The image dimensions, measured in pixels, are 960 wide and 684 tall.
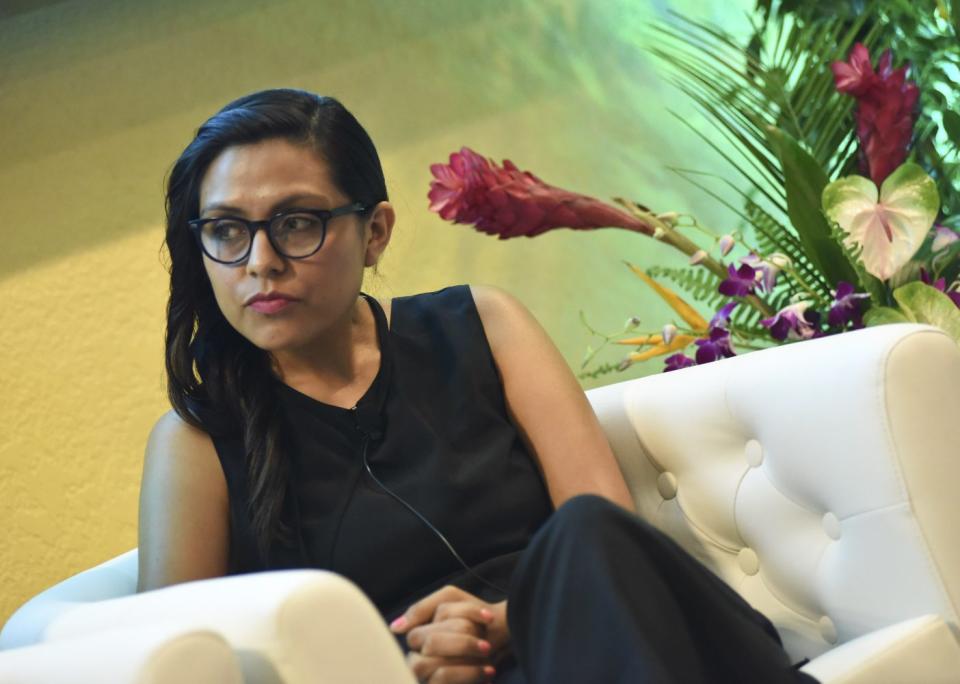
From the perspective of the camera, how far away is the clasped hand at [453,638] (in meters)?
1.18

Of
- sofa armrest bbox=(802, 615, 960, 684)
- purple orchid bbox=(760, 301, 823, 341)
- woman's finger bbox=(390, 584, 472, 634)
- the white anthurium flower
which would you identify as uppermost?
the white anthurium flower

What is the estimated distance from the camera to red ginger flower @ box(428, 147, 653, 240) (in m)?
1.88

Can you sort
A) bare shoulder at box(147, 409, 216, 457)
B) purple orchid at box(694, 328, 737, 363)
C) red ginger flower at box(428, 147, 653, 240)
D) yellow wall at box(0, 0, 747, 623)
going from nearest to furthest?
bare shoulder at box(147, 409, 216, 457) < purple orchid at box(694, 328, 737, 363) < red ginger flower at box(428, 147, 653, 240) < yellow wall at box(0, 0, 747, 623)

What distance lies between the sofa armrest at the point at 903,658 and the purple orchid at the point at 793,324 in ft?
2.16

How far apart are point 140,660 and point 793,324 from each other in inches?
46.5

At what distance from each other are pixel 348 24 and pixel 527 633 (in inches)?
68.5

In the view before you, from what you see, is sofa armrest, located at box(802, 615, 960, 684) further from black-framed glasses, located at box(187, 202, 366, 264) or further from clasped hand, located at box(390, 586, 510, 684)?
black-framed glasses, located at box(187, 202, 366, 264)

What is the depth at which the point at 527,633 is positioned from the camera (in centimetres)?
102

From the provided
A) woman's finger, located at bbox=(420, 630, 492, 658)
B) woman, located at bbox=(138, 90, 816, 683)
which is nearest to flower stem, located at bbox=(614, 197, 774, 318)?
woman, located at bbox=(138, 90, 816, 683)

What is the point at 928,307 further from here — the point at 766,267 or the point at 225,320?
the point at 225,320

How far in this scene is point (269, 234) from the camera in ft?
4.64

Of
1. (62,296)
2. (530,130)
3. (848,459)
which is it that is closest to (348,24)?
(530,130)

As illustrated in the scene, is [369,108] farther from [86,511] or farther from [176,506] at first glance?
[176,506]

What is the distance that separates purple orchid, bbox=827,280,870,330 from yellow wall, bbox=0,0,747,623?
1.01m
